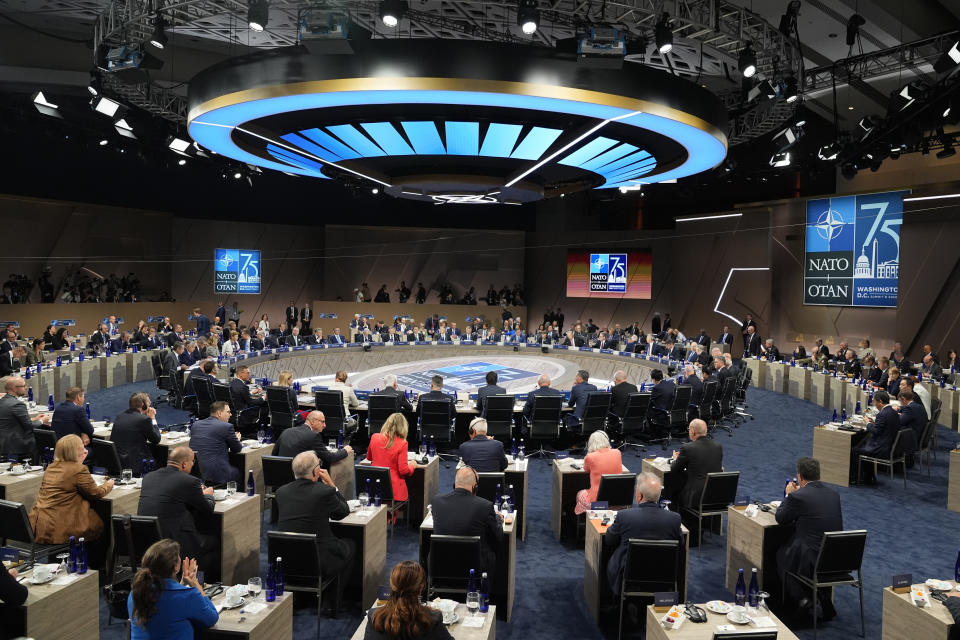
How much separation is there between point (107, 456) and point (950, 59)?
11759 millimetres

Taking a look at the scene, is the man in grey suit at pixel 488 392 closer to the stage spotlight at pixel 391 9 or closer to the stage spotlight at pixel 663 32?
the stage spotlight at pixel 391 9

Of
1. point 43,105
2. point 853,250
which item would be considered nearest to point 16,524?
point 43,105

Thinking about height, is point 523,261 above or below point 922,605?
above

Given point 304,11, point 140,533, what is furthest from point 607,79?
point 140,533

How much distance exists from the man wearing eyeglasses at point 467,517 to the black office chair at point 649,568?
908mm

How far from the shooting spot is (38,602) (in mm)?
3484

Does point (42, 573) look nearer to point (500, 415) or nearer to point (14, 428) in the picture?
point (14, 428)

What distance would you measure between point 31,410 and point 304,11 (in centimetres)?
620

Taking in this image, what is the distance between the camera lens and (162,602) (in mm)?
2930

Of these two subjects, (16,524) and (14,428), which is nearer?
(16,524)

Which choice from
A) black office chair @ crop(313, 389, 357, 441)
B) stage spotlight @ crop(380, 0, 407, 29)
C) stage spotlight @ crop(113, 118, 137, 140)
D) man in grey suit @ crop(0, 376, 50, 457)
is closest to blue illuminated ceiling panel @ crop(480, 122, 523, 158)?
stage spotlight @ crop(380, 0, 407, 29)

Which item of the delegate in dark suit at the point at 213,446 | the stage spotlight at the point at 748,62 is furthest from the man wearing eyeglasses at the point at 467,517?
the stage spotlight at the point at 748,62

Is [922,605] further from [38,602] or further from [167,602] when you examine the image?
[38,602]

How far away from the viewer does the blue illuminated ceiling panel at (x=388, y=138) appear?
9198 millimetres
